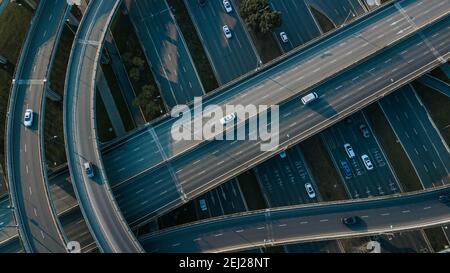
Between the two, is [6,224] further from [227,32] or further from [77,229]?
[227,32]

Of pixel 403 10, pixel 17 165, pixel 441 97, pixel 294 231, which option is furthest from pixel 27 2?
pixel 441 97

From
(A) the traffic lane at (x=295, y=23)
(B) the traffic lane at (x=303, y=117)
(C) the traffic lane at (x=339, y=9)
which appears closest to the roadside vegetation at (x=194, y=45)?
(B) the traffic lane at (x=303, y=117)

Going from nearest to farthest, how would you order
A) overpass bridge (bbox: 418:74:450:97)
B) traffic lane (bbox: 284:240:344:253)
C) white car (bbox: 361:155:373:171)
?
traffic lane (bbox: 284:240:344:253) < white car (bbox: 361:155:373:171) < overpass bridge (bbox: 418:74:450:97)

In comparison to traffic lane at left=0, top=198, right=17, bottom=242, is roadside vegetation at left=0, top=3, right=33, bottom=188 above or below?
above

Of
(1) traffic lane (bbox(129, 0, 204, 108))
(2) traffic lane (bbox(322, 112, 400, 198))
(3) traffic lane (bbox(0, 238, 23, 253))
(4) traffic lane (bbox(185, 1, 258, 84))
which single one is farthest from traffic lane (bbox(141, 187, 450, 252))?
(4) traffic lane (bbox(185, 1, 258, 84))

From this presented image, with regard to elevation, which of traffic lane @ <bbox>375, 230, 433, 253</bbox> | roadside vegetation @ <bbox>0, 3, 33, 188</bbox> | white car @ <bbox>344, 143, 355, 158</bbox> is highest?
roadside vegetation @ <bbox>0, 3, 33, 188</bbox>

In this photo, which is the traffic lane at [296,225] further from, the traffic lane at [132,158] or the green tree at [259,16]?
the green tree at [259,16]

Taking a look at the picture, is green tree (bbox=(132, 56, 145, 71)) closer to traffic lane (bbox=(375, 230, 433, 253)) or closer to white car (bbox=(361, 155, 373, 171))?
white car (bbox=(361, 155, 373, 171))
